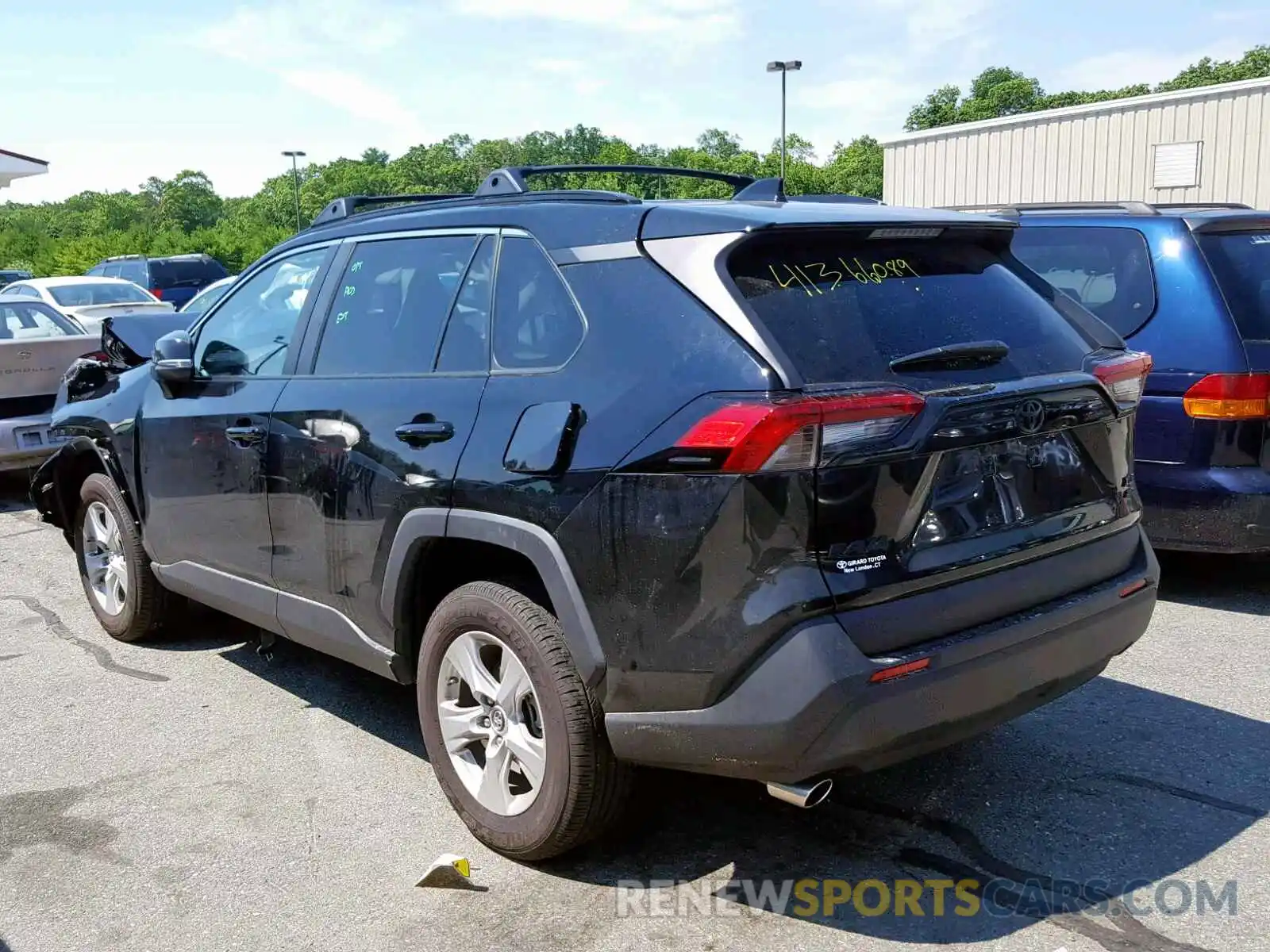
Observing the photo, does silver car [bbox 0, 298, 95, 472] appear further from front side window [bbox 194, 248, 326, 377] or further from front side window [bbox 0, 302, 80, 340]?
front side window [bbox 194, 248, 326, 377]

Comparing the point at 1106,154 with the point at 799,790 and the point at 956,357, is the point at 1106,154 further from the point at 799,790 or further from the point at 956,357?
the point at 799,790

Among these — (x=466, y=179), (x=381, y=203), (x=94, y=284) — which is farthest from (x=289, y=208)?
(x=381, y=203)

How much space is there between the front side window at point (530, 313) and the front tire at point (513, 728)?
2.12 feet

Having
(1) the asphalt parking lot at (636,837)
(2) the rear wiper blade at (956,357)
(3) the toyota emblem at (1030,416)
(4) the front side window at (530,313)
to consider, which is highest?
(4) the front side window at (530,313)

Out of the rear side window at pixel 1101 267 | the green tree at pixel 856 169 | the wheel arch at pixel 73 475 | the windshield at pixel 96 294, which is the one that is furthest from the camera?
the green tree at pixel 856 169

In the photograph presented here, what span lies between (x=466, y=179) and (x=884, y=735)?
103806 millimetres

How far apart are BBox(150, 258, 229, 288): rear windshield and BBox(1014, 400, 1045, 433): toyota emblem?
2440 cm

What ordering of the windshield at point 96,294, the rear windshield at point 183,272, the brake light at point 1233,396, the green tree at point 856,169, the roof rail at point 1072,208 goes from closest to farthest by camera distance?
1. the brake light at point 1233,396
2. the roof rail at point 1072,208
3. the windshield at point 96,294
4. the rear windshield at point 183,272
5. the green tree at point 856,169

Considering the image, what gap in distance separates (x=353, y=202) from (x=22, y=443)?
17.3 feet

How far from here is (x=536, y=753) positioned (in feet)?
10.6

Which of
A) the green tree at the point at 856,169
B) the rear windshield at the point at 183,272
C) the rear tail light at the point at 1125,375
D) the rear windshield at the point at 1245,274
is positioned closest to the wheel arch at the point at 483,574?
the rear tail light at the point at 1125,375

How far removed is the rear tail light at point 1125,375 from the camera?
3.38 metres

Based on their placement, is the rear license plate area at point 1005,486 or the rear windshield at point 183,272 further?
the rear windshield at point 183,272

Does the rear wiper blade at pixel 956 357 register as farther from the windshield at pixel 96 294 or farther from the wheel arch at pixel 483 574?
the windshield at pixel 96 294
